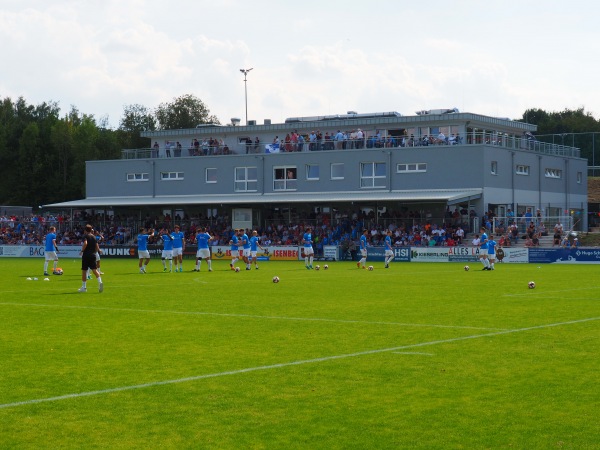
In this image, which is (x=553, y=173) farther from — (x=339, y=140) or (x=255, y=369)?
(x=255, y=369)

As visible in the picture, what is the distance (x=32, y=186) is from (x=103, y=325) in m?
95.9

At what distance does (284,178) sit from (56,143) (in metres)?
51.8

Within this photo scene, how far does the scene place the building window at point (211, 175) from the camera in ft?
242

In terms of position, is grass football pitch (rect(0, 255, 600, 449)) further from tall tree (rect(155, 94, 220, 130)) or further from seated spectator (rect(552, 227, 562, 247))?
tall tree (rect(155, 94, 220, 130))

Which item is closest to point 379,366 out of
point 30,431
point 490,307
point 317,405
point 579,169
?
point 317,405

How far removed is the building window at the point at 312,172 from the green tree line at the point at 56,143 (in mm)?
47158

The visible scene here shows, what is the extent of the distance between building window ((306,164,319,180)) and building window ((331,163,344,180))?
4.47 ft

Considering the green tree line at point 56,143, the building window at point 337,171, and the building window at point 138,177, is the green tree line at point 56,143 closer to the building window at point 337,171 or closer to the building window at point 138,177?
the building window at point 138,177

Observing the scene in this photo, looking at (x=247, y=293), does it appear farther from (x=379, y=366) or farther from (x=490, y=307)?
(x=379, y=366)

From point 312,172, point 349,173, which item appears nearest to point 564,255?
point 349,173

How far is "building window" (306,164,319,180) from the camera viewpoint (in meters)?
69.4

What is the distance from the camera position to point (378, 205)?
209 ft

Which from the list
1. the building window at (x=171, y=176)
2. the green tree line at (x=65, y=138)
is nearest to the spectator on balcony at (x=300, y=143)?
the building window at (x=171, y=176)

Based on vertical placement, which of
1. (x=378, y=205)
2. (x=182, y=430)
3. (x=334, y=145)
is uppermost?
(x=334, y=145)
